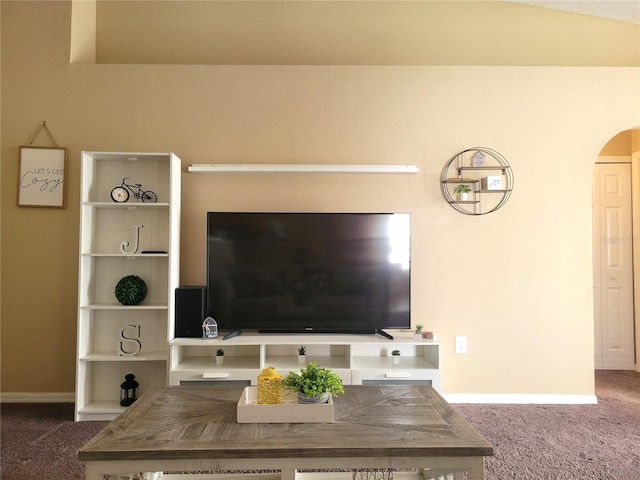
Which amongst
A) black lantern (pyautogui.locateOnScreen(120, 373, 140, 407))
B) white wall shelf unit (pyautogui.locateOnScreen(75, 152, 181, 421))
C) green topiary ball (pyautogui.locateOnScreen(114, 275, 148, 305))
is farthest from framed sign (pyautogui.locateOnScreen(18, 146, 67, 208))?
black lantern (pyautogui.locateOnScreen(120, 373, 140, 407))

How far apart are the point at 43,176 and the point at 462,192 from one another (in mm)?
3113

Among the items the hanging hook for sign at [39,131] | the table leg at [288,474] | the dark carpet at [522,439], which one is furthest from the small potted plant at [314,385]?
the hanging hook for sign at [39,131]

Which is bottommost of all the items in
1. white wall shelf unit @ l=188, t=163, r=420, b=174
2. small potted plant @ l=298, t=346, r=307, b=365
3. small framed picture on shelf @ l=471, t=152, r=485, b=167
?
small potted plant @ l=298, t=346, r=307, b=365

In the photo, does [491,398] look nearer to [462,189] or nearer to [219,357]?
[462,189]

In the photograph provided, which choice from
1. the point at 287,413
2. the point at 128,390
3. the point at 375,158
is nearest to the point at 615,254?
the point at 375,158

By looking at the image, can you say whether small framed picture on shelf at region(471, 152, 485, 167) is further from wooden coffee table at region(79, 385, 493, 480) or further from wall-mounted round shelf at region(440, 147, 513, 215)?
wooden coffee table at region(79, 385, 493, 480)

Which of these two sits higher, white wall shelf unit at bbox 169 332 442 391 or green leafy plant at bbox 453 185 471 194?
green leafy plant at bbox 453 185 471 194

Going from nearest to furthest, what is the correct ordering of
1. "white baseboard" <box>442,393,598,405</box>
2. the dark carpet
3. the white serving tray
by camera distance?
the white serving tray < the dark carpet < "white baseboard" <box>442,393,598,405</box>

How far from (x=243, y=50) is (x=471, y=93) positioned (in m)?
1.85

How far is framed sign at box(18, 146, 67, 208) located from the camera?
3479 millimetres

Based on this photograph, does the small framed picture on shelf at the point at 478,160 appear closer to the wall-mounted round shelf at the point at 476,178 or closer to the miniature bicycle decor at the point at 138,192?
the wall-mounted round shelf at the point at 476,178

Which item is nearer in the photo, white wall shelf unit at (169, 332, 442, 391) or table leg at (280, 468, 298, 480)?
table leg at (280, 468, 298, 480)

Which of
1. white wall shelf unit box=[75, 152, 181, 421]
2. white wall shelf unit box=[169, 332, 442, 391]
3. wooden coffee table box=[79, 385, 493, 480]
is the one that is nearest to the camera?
wooden coffee table box=[79, 385, 493, 480]

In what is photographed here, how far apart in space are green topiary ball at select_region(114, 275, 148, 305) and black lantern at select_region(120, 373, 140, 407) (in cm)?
53
